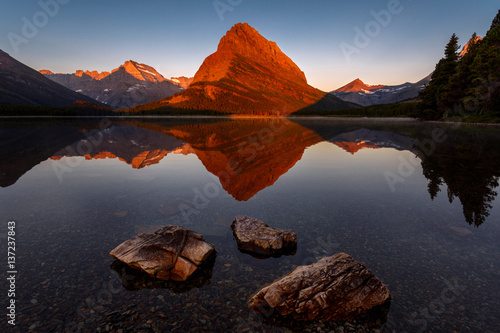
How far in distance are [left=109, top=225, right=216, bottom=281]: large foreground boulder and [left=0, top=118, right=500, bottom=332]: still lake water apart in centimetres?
43

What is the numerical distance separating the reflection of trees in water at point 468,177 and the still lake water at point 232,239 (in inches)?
6.2

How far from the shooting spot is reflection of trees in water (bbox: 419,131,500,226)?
15789mm

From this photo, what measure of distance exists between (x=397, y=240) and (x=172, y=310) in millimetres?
10715

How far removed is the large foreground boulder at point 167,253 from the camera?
934 centimetres

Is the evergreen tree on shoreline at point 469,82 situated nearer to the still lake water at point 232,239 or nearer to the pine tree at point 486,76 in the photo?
the pine tree at point 486,76

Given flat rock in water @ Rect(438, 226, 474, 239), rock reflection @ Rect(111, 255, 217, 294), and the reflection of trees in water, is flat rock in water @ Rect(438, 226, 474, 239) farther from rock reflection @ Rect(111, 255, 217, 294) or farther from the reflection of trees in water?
rock reflection @ Rect(111, 255, 217, 294)

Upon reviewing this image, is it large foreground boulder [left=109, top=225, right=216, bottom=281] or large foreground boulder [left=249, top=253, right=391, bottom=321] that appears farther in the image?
large foreground boulder [left=109, top=225, right=216, bottom=281]

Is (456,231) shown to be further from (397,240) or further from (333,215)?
(333,215)

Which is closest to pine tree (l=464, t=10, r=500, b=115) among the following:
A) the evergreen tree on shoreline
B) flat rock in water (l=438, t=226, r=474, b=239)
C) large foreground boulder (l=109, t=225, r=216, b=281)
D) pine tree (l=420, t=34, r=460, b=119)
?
the evergreen tree on shoreline

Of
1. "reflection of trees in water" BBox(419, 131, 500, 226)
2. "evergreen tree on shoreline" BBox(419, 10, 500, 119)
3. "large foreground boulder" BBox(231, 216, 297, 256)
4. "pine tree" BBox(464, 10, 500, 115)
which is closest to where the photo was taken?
"large foreground boulder" BBox(231, 216, 297, 256)

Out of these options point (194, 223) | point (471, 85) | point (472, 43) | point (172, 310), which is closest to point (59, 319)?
point (172, 310)

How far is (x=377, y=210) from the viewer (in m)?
15.6

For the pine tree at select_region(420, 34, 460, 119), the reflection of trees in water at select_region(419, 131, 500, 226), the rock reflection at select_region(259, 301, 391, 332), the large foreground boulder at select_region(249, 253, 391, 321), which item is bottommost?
the rock reflection at select_region(259, 301, 391, 332)

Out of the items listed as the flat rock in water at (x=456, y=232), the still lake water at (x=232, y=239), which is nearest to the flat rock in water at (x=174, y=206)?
the still lake water at (x=232, y=239)
